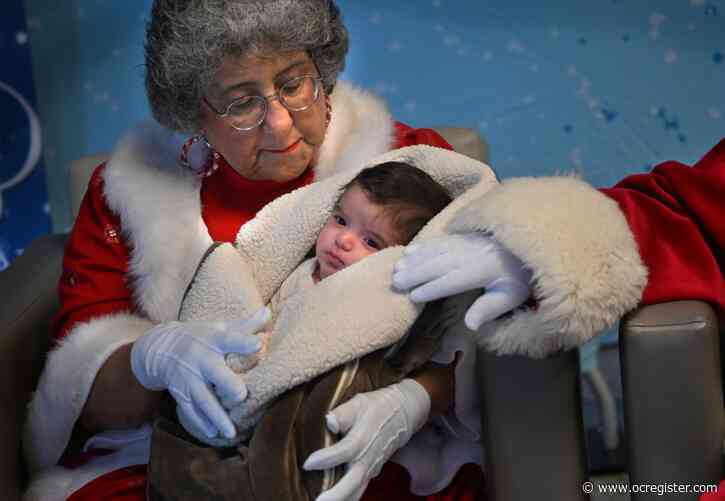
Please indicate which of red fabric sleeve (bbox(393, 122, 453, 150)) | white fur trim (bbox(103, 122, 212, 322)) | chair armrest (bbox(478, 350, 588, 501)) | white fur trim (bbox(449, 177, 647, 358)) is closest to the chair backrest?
red fabric sleeve (bbox(393, 122, 453, 150))

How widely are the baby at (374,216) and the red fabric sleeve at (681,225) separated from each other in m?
0.32

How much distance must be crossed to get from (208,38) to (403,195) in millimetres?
407

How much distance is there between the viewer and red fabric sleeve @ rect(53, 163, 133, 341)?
68.2 inches

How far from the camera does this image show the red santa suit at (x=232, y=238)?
1323mm

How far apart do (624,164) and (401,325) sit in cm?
128

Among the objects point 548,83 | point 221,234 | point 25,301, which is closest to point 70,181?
point 25,301

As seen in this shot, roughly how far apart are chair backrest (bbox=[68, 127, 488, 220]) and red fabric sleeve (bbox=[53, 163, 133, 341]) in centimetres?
33

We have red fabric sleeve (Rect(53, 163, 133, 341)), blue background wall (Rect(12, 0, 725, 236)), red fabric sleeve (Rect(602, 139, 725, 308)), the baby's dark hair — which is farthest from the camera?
blue background wall (Rect(12, 0, 725, 236))

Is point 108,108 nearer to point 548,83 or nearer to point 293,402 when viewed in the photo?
point 548,83

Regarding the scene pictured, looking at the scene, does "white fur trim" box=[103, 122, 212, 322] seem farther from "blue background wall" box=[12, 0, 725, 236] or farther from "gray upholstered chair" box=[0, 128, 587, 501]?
"blue background wall" box=[12, 0, 725, 236]

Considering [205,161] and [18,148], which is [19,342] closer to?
[205,161]

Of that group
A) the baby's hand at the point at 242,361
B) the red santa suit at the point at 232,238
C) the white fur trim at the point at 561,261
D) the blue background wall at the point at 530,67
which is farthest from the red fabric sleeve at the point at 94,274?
the blue background wall at the point at 530,67

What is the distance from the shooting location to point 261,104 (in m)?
1.64

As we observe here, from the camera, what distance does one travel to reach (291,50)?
64.0 inches
